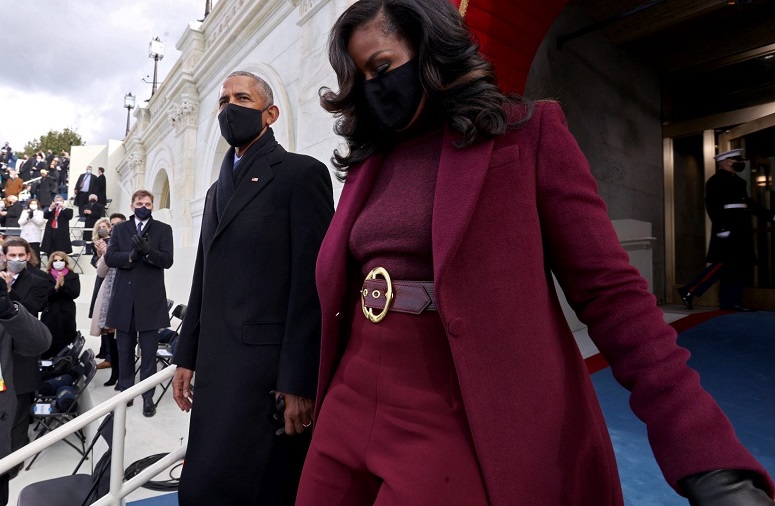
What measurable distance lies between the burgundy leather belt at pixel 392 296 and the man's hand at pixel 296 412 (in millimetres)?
643

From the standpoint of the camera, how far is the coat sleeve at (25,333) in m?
3.28

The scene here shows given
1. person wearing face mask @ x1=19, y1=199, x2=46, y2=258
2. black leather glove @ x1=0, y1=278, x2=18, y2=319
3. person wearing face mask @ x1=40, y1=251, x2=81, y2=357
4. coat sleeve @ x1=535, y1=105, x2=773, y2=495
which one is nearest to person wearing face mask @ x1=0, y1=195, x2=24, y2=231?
person wearing face mask @ x1=19, y1=199, x2=46, y2=258

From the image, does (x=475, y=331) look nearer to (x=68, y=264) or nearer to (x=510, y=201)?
(x=510, y=201)

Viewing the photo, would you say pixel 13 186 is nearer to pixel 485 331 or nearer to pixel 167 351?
pixel 167 351

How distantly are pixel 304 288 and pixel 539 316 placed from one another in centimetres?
95

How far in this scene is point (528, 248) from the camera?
3.19 ft

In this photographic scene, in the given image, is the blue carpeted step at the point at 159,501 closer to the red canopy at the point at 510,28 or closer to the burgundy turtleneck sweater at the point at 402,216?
the burgundy turtleneck sweater at the point at 402,216

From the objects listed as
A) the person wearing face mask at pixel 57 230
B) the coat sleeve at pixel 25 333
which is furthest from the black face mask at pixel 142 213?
the person wearing face mask at pixel 57 230

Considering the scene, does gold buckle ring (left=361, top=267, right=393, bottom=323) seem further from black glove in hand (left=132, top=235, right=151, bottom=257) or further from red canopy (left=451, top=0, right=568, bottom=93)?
black glove in hand (left=132, top=235, right=151, bottom=257)

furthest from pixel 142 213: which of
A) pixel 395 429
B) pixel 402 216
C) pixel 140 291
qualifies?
pixel 395 429

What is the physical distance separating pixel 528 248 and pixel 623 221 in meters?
6.36

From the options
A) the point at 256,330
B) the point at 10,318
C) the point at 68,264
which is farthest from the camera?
the point at 68,264

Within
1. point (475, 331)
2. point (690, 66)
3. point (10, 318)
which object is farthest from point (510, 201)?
point (690, 66)

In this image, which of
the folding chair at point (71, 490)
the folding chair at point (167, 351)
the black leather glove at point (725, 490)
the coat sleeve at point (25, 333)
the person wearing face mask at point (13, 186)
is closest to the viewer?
the black leather glove at point (725, 490)
